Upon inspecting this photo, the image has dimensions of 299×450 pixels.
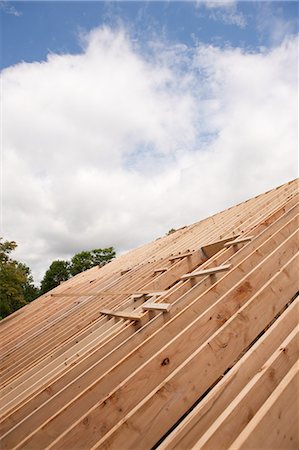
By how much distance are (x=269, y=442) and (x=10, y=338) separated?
6.55m

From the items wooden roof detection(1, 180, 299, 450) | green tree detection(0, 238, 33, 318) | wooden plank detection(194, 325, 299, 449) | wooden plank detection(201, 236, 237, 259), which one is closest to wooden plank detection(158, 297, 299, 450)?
wooden roof detection(1, 180, 299, 450)

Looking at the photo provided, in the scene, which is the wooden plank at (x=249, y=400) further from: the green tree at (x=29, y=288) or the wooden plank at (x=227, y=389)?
the green tree at (x=29, y=288)

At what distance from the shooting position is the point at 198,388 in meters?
2.04

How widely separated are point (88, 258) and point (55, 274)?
23.0 feet

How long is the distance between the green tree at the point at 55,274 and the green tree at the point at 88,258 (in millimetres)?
1745

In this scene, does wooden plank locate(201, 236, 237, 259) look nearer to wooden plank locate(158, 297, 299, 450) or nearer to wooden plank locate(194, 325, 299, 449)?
wooden plank locate(158, 297, 299, 450)

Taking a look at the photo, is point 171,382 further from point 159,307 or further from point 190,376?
point 159,307

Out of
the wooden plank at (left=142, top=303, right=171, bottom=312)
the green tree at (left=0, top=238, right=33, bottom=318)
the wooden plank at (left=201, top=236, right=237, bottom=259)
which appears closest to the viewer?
the wooden plank at (left=142, top=303, right=171, bottom=312)

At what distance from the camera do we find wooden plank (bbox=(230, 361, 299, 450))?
132 centimetres

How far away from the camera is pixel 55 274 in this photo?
53156mm

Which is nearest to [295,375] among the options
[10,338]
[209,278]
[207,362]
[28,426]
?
[207,362]

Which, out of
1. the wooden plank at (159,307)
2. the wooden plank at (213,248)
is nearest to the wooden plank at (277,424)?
the wooden plank at (159,307)

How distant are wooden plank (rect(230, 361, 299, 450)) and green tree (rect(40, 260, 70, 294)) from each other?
177ft

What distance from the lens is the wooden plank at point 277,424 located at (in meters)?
1.32
